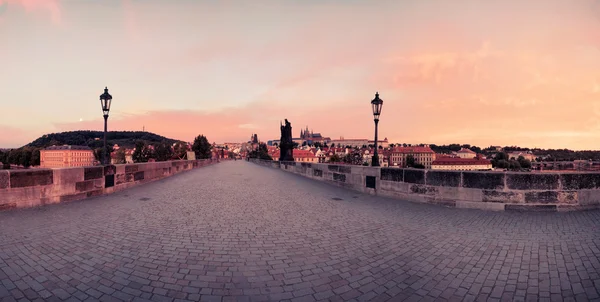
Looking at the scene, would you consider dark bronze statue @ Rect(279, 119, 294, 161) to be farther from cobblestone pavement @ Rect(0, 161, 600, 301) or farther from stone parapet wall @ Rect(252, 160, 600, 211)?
cobblestone pavement @ Rect(0, 161, 600, 301)

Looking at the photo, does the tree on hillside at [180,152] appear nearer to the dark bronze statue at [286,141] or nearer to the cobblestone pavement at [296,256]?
the dark bronze statue at [286,141]

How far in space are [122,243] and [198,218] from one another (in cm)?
158

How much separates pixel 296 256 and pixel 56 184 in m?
7.30

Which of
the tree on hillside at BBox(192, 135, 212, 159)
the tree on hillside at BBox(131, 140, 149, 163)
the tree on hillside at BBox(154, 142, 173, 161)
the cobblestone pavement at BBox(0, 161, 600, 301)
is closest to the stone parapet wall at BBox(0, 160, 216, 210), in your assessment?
the cobblestone pavement at BBox(0, 161, 600, 301)

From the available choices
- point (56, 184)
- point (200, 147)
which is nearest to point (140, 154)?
point (200, 147)

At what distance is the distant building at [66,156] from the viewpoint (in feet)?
380

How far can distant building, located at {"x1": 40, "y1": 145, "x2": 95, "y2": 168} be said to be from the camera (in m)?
116

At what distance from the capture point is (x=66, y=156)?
381 ft

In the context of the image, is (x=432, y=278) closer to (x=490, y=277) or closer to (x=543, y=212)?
(x=490, y=277)

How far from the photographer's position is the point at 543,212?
5.93 metres

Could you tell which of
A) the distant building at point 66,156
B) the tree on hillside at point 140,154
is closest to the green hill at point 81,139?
the distant building at point 66,156

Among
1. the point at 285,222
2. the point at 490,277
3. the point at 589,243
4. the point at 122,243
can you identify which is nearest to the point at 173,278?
the point at 122,243

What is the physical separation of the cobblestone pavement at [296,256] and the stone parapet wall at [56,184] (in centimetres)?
70

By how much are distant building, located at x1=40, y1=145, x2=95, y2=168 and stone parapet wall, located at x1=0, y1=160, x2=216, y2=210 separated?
13584 centimetres
